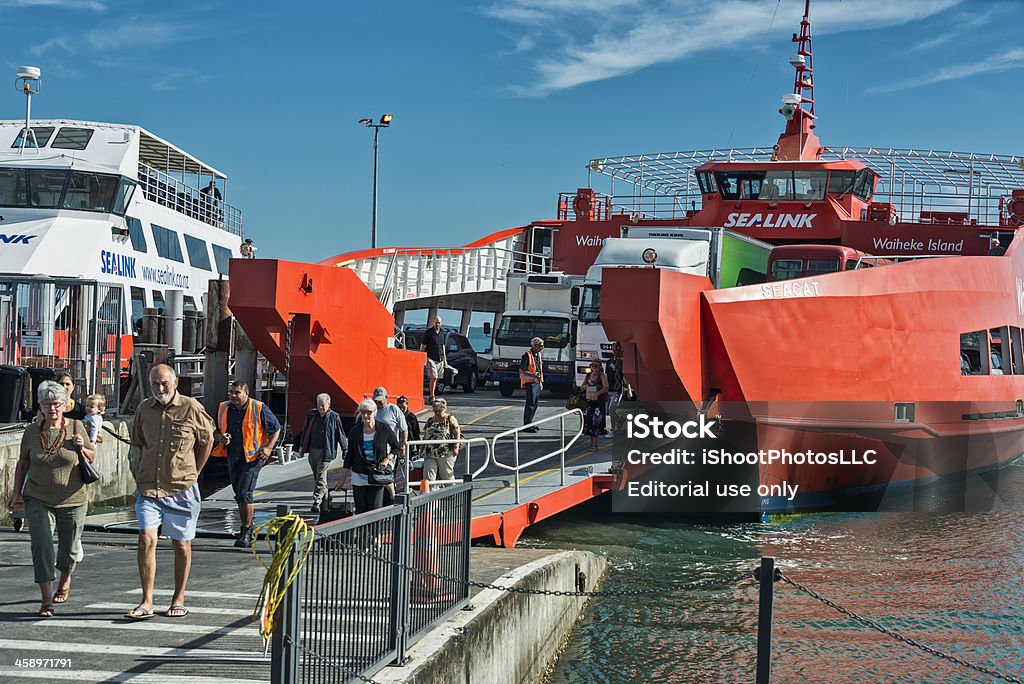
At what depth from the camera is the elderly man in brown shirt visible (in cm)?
762

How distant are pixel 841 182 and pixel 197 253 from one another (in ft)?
49.6

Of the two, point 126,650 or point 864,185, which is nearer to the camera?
point 126,650

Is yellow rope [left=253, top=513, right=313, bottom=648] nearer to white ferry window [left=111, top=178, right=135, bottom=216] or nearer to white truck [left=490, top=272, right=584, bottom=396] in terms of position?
white ferry window [left=111, top=178, right=135, bottom=216]

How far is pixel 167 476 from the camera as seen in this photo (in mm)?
7656

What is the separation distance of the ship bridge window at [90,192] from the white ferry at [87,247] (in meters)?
0.02

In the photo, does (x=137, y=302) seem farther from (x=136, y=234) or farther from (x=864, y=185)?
(x=864, y=185)

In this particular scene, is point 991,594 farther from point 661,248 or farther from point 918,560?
point 661,248

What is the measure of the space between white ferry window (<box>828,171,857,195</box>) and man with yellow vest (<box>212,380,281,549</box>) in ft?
52.2

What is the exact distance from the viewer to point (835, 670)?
10.2 meters

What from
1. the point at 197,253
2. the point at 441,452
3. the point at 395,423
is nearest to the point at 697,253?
the point at 441,452

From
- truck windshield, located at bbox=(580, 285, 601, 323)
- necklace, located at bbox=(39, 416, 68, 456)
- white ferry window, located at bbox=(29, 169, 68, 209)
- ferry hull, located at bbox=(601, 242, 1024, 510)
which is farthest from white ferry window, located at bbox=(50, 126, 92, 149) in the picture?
necklace, located at bbox=(39, 416, 68, 456)

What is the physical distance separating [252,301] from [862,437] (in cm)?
890

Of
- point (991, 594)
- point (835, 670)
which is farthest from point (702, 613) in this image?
point (991, 594)

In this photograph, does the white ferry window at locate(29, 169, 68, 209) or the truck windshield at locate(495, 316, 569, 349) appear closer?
the white ferry window at locate(29, 169, 68, 209)
